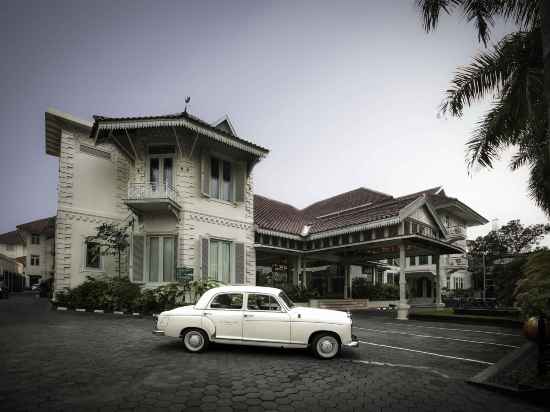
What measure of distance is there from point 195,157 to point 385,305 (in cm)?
1941

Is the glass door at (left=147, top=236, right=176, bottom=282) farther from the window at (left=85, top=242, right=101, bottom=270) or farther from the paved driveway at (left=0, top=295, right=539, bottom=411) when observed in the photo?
the paved driveway at (left=0, top=295, right=539, bottom=411)

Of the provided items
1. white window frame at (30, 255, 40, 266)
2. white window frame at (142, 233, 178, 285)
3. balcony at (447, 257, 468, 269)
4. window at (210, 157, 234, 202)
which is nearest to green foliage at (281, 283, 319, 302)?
window at (210, 157, 234, 202)

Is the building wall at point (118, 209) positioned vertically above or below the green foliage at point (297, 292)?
above

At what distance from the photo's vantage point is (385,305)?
89.8 feet

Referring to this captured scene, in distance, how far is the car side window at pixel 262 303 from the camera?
7.71 m

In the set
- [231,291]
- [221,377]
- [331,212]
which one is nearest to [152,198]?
[231,291]

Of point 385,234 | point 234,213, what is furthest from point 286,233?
point 385,234

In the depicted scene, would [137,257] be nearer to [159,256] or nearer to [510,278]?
[159,256]

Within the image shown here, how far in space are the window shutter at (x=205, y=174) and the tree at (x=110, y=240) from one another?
4061 mm

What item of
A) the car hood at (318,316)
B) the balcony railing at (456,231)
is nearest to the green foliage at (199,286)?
the car hood at (318,316)

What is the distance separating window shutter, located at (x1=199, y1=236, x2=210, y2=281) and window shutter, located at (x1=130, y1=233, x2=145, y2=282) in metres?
2.61

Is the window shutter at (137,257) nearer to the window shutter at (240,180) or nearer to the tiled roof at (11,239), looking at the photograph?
the window shutter at (240,180)

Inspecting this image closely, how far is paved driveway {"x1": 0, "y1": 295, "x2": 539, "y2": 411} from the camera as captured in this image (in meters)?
4.72

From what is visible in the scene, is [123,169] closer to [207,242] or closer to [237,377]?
[207,242]
